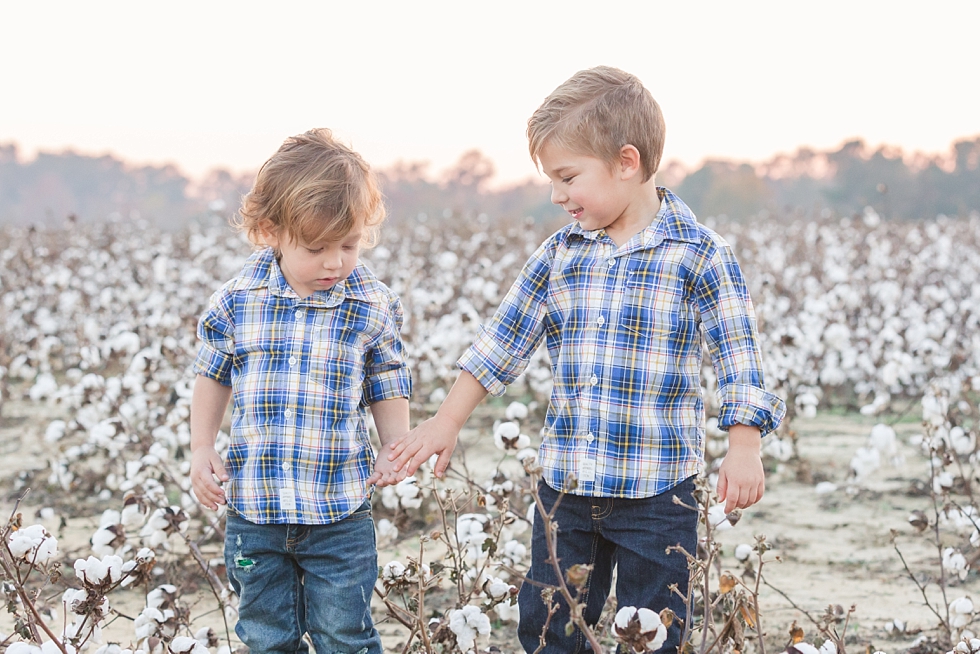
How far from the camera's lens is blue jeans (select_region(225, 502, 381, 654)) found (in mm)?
2121

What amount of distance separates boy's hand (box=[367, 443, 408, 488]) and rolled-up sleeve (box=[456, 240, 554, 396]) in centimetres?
25

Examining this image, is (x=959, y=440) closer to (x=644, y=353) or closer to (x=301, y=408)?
(x=644, y=353)

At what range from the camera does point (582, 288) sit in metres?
2.16

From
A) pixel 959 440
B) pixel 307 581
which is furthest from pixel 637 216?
pixel 959 440

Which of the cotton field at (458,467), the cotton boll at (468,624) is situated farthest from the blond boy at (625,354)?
the cotton boll at (468,624)

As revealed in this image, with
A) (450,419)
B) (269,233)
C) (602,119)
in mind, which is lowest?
A: (450,419)

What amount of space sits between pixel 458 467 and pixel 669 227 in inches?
128

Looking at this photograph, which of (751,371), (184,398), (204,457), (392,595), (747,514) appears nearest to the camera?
(751,371)

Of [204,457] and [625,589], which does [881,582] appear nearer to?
[625,589]

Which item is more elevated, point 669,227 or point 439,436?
point 669,227

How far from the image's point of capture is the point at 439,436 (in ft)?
7.00

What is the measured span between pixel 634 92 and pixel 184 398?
2568 mm

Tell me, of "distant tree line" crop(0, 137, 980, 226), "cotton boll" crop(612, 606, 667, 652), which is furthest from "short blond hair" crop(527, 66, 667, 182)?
"distant tree line" crop(0, 137, 980, 226)

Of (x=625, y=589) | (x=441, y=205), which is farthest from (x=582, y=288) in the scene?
(x=441, y=205)
